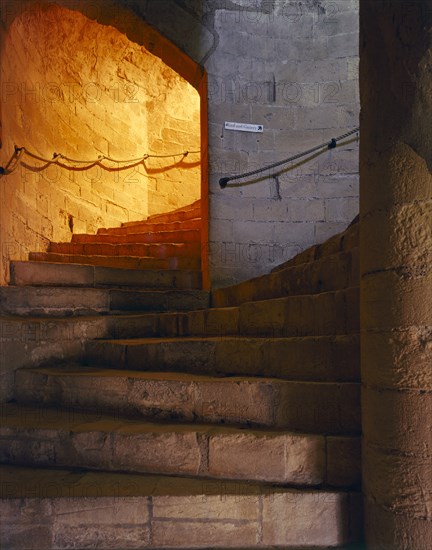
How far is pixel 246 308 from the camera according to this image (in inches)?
106

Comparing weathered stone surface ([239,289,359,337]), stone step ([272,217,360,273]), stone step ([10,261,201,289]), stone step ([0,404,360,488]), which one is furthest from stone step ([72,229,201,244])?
stone step ([0,404,360,488])

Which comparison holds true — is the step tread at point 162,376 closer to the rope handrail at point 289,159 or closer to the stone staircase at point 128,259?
the stone staircase at point 128,259

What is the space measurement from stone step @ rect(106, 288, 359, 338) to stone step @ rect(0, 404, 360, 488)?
565 mm

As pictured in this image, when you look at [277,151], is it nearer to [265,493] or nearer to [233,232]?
[233,232]

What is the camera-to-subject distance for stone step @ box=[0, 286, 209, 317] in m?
3.18

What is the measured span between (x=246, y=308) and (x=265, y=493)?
3.89 ft

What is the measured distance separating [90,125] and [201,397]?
6.19 m

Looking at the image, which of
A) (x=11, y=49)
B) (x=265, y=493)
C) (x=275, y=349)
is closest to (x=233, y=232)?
(x=275, y=349)

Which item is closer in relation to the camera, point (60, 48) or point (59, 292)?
point (59, 292)

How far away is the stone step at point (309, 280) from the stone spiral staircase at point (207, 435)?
10 mm

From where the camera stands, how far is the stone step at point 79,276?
358 cm

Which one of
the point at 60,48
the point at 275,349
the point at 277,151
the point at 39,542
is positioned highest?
the point at 60,48

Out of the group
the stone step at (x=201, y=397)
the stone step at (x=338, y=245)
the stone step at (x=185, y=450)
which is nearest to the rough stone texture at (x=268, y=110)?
the stone step at (x=338, y=245)

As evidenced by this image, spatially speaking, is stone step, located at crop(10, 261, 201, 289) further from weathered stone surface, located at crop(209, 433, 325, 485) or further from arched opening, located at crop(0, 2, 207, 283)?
weathered stone surface, located at crop(209, 433, 325, 485)
